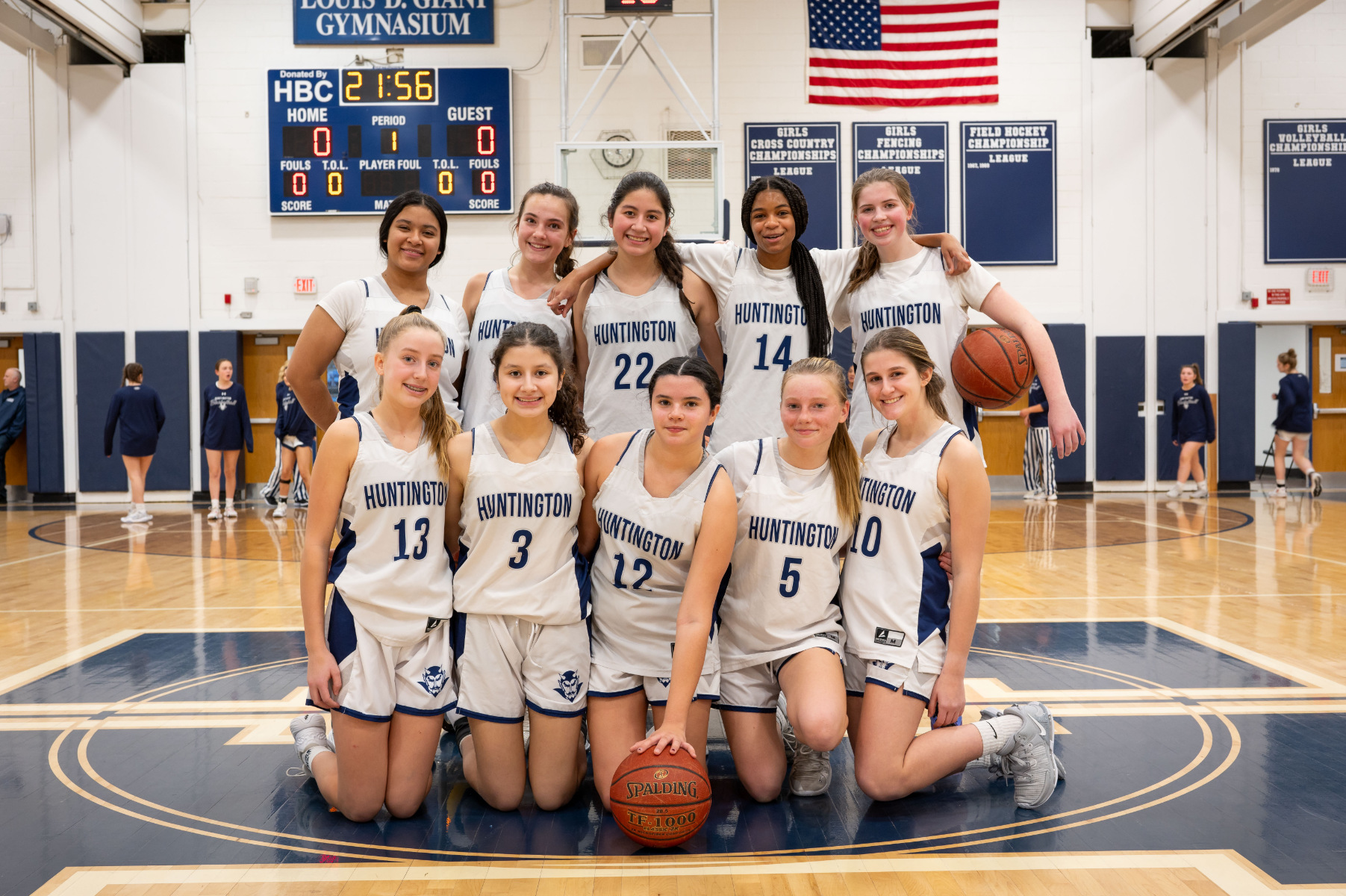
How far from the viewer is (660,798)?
2.30m

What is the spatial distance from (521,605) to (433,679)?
309 mm

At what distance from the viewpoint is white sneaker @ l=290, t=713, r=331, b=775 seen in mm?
2822

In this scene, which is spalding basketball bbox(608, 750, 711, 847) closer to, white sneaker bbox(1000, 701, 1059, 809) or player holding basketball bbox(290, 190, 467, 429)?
white sneaker bbox(1000, 701, 1059, 809)

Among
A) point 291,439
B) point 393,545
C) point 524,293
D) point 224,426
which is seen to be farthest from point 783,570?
point 224,426

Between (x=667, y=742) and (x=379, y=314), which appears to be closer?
(x=667, y=742)

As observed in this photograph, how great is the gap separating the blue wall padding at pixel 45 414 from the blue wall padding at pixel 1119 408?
1240 centimetres

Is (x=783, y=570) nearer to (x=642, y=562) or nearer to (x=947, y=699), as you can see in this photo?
(x=642, y=562)

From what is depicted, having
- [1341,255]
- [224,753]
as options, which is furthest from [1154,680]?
[1341,255]

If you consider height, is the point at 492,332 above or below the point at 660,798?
above

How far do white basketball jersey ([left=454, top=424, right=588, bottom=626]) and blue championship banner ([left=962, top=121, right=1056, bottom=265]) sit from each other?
406 inches

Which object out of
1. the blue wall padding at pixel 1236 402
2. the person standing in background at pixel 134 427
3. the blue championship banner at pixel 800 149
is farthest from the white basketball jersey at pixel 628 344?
the blue wall padding at pixel 1236 402

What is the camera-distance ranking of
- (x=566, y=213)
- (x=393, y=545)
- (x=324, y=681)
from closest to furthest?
(x=324, y=681) < (x=393, y=545) < (x=566, y=213)

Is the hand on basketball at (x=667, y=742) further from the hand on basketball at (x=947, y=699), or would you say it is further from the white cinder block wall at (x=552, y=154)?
the white cinder block wall at (x=552, y=154)

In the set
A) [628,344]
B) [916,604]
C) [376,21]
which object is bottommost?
[916,604]
